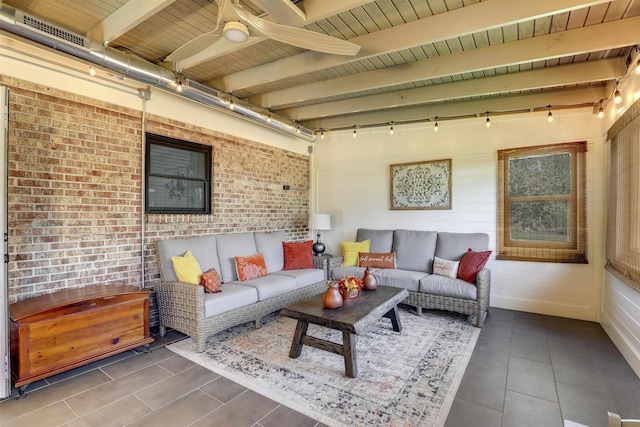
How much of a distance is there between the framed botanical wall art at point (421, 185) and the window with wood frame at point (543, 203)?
0.73 meters

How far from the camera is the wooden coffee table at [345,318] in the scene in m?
2.51

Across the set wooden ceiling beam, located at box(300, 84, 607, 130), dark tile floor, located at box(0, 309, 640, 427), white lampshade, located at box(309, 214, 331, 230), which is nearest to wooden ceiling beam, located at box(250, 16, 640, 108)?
wooden ceiling beam, located at box(300, 84, 607, 130)

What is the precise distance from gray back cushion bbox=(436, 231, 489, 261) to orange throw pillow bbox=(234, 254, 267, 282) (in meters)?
2.45

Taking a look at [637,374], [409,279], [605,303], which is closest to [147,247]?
[409,279]

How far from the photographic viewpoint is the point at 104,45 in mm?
2713

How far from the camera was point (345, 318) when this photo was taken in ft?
8.41

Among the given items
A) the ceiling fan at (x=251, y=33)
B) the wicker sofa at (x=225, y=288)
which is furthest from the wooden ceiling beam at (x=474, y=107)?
the ceiling fan at (x=251, y=33)

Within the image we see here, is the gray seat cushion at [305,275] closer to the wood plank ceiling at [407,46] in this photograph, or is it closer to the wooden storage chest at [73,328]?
the wooden storage chest at [73,328]

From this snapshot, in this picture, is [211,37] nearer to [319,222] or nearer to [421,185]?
[319,222]

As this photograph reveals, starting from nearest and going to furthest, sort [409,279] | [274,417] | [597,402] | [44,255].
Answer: [274,417] → [597,402] → [44,255] → [409,279]

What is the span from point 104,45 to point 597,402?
186 inches

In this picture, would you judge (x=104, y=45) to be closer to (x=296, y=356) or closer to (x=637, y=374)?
(x=296, y=356)

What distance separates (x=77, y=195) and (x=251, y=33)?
226cm

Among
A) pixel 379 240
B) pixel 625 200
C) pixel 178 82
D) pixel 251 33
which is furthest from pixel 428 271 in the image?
pixel 178 82
